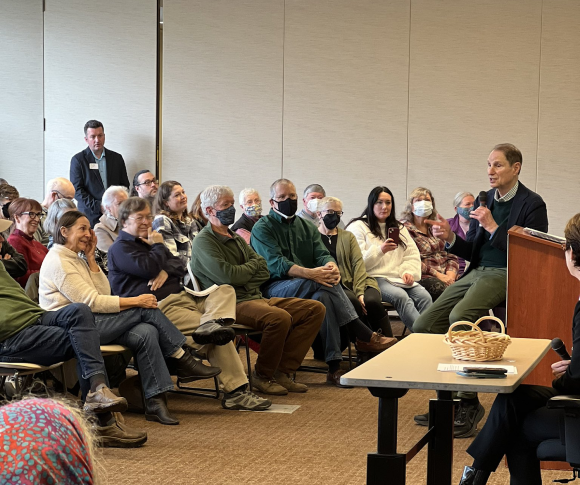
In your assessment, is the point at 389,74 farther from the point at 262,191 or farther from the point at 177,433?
the point at 177,433

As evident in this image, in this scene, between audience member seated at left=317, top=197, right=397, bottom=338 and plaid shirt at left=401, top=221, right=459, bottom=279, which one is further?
plaid shirt at left=401, top=221, right=459, bottom=279

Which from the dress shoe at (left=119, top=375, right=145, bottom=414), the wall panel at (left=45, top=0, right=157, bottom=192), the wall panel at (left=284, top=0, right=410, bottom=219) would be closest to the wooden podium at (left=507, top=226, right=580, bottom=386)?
the dress shoe at (left=119, top=375, right=145, bottom=414)

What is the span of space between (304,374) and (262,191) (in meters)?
3.38

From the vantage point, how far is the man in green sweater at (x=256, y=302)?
506 cm

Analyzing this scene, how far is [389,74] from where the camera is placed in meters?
8.65

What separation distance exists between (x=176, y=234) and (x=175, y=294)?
3.91 ft

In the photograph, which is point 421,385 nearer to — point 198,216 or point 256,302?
point 256,302

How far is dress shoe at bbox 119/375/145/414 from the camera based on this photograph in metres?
4.63

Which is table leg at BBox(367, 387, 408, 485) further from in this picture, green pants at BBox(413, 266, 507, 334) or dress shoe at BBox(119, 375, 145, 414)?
dress shoe at BBox(119, 375, 145, 414)

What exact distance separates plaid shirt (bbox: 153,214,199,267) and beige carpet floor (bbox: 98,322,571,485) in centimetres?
123

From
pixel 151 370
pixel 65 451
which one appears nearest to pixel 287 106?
pixel 151 370

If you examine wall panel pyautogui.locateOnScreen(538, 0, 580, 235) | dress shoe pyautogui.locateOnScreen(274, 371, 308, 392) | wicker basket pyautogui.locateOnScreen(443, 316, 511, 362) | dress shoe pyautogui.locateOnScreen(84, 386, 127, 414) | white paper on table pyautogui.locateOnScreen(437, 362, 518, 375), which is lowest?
dress shoe pyautogui.locateOnScreen(274, 371, 308, 392)

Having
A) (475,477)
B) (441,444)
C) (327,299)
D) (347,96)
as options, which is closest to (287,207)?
(327,299)

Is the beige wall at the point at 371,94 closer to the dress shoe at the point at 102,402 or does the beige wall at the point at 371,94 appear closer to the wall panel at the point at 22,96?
the wall panel at the point at 22,96
